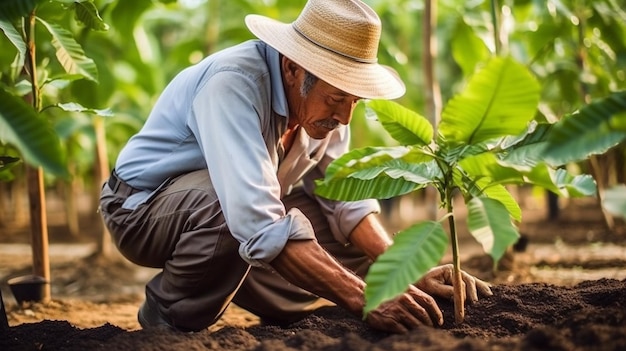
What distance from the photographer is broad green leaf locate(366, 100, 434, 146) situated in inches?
74.0

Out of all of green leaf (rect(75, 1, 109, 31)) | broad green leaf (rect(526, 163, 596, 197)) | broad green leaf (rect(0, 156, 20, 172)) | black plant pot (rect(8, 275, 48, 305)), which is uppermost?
green leaf (rect(75, 1, 109, 31))

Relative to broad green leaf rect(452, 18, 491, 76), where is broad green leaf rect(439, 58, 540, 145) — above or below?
above

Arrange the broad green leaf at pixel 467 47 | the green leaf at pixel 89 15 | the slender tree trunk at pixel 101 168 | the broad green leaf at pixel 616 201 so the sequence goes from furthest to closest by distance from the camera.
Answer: the slender tree trunk at pixel 101 168
the broad green leaf at pixel 467 47
the green leaf at pixel 89 15
the broad green leaf at pixel 616 201

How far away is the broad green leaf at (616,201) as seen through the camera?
1.42 m

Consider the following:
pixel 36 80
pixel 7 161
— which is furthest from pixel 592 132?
pixel 36 80

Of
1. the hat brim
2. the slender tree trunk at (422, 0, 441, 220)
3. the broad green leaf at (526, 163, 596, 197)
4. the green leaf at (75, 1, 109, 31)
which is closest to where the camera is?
the broad green leaf at (526, 163, 596, 197)

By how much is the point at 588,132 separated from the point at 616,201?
0.15 m

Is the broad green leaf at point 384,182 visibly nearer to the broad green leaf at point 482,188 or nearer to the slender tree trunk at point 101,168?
the broad green leaf at point 482,188

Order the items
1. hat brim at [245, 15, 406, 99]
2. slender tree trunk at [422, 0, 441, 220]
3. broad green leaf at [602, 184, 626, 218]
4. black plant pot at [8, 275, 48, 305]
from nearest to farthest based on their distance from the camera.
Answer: broad green leaf at [602, 184, 626, 218] < hat brim at [245, 15, 406, 99] < black plant pot at [8, 275, 48, 305] < slender tree trunk at [422, 0, 441, 220]

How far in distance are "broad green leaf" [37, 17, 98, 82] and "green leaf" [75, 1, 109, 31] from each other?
90 millimetres

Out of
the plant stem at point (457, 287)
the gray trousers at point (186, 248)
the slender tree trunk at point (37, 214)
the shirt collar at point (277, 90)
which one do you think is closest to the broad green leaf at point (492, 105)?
the plant stem at point (457, 287)

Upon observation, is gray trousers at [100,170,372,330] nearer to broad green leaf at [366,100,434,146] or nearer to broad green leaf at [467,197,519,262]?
broad green leaf at [366,100,434,146]

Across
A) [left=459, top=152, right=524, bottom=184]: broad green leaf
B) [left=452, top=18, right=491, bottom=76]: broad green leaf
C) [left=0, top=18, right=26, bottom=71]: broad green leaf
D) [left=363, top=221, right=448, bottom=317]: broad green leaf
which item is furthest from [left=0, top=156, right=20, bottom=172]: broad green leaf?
[left=452, top=18, right=491, bottom=76]: broad green leaf

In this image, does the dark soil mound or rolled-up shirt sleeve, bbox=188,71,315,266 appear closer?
the dark soil mound
